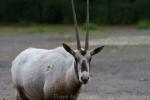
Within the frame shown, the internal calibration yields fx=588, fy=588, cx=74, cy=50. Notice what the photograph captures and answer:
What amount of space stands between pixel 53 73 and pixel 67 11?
45.6 metres

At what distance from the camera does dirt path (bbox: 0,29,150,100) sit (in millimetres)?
14492

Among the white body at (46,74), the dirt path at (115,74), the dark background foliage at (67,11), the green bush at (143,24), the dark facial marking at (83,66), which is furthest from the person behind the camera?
the dark background foliage at (67,11)

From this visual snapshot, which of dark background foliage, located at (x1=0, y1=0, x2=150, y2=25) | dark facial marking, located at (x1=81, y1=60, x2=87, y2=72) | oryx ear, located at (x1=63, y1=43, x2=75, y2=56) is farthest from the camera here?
dark background foliage, located at (x1=0, y1=0, x2=150, y2=25)

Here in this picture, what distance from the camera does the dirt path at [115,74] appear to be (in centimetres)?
1449

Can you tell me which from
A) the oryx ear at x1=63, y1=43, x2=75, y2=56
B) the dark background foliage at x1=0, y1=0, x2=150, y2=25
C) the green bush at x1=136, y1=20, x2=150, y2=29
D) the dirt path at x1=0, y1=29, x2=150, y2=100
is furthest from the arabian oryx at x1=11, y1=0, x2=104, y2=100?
the dark background foliage at x1=0, y1=0, x2=150, y2=25

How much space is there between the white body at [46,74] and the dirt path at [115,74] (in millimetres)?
3003

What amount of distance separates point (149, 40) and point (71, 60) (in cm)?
2440

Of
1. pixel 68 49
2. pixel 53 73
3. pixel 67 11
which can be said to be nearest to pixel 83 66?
pixel 68 49

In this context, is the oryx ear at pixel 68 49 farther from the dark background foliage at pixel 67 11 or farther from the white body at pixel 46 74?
the dark background foliage at pixel 67 11

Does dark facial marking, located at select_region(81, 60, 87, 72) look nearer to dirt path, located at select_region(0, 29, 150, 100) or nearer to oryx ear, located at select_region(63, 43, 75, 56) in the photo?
oryx ear, located at select_region(63, 43, 75, 56)

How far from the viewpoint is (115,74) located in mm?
19000

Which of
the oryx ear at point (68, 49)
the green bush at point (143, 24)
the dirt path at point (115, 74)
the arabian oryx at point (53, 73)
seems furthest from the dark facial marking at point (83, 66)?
the green bush at point (143, 24)

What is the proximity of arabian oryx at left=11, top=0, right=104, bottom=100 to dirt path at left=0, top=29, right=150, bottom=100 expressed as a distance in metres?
3.03

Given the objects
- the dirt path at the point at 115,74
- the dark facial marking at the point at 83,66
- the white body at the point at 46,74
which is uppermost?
the dark facial marking at the point at 83,66
